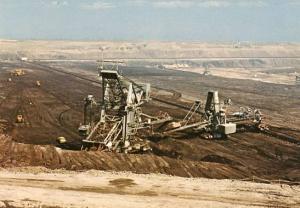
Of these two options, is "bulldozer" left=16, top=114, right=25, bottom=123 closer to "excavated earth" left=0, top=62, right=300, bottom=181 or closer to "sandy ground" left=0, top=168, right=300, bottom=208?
"excavated earth" left=0, top=62, right=300, bottom=181

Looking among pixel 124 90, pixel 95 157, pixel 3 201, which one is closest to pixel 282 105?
pixel 124 90

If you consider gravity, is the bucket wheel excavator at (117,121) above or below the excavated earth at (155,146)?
above

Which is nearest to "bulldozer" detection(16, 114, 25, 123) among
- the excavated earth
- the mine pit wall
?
the excavated earth

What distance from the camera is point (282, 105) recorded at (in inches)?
3322

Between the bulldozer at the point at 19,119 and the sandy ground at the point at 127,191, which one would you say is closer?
the sandy ground at the point at 127,191

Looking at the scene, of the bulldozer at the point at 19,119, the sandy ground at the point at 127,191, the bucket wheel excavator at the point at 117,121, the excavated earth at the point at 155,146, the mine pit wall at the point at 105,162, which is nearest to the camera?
the sandy ground at the point at 127,191

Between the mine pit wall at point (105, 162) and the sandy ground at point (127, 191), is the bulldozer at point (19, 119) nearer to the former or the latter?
the mine pit wall at point (105, 162)

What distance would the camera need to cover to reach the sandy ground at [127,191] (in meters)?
26.0

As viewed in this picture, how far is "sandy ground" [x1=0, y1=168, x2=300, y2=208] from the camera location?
85.5 ft

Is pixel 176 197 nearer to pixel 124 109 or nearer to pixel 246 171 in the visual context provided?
pixel 246 171

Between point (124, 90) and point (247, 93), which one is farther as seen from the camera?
point (247, 93)

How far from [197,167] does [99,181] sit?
8.88m

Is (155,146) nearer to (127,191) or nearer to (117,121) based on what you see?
(117,121)

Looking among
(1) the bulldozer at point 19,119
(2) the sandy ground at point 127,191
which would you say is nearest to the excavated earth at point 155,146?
(1) the bulldozer at point 19,119
